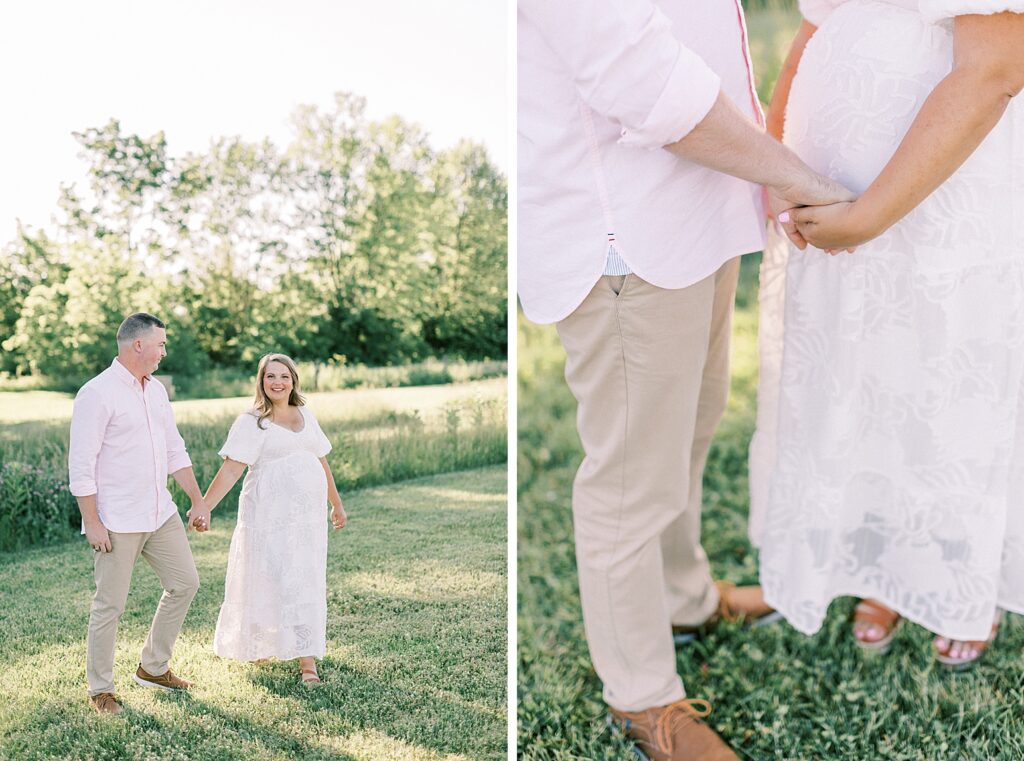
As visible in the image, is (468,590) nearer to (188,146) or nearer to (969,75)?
(188,146)

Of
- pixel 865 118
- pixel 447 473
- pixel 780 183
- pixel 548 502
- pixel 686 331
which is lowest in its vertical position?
pixel 548 502

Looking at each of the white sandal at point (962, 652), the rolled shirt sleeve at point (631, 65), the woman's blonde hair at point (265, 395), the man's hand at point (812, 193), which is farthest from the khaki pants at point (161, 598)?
the white sandal at point (962, 652)

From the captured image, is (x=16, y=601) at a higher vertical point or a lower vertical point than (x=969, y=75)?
lower

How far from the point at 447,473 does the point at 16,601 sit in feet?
2.85

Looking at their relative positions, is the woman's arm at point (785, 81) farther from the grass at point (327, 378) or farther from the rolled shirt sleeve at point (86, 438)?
the rolled shirt sleeve at point (86, 438)

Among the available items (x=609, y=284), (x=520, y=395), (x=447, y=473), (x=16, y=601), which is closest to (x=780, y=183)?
(x=609, y=284)

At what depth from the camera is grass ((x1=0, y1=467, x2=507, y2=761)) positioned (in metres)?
1.71

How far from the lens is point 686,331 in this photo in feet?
5.83

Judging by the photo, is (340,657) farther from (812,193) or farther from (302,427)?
(812,193)

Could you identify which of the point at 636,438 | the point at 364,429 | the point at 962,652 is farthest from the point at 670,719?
the point at 364,429

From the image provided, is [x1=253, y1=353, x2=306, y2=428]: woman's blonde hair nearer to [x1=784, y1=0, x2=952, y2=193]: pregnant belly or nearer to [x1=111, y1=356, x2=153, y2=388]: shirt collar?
[x1=111, y1=356, x2=153, y2=388]: shirt collar

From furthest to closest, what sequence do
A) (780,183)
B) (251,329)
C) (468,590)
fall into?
(468,590) → (251,329) → (780,183)

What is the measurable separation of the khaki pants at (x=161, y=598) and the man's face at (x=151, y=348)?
282mm

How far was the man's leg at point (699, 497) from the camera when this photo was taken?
6.80 feet
